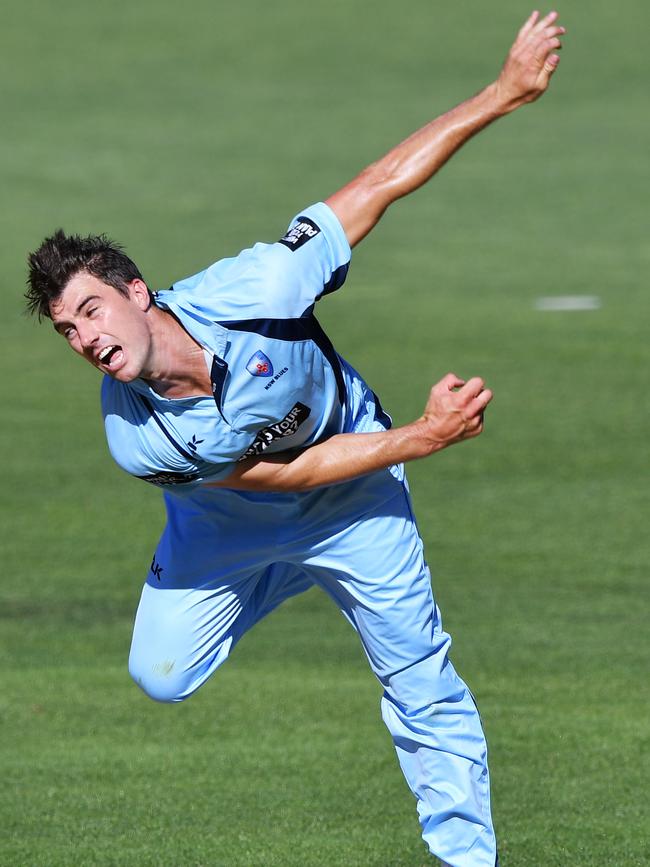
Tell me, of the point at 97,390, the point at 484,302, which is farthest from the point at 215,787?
the point at 484,302

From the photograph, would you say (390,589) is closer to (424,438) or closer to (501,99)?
(424,438)

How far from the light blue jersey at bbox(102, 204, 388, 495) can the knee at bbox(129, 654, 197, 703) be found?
0.68 meters

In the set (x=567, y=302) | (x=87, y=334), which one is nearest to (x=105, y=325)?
(x=87, y=334)

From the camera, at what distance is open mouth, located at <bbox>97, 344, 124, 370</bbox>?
490 cm

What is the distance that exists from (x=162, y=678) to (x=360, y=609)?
2.40 ft

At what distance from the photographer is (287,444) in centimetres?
540

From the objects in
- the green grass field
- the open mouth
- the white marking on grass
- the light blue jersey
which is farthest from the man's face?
the white marking on grass

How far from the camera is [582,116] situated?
23.1 m

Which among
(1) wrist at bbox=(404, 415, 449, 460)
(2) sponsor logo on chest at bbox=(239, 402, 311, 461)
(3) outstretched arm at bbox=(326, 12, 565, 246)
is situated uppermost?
(3) outstretched arm at bbox=(326, 12, 565, 246)

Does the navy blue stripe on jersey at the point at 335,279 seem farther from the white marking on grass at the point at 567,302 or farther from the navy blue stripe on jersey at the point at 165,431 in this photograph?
the white marking on grass at the point at 567,302

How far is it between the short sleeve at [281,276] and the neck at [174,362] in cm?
13

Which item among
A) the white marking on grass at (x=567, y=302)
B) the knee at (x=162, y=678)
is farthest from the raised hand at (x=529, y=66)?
the white marking on grass at (x=567, y=302)

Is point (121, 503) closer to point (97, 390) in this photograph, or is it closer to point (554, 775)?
point (97, 390)

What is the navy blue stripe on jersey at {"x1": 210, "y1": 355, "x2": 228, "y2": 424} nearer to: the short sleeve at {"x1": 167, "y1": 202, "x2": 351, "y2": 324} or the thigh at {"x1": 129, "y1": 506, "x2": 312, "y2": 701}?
the short sleeve at {"x1": 167, "y1": 202, "x2": 351, "y2": 324}
